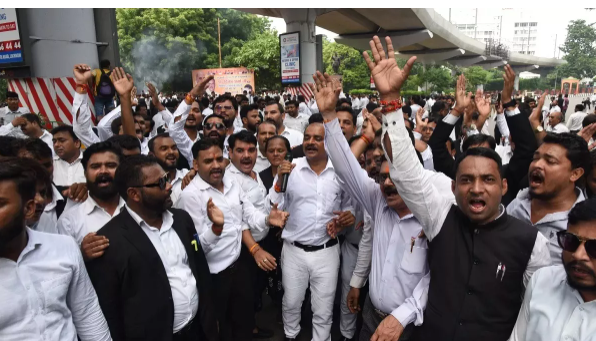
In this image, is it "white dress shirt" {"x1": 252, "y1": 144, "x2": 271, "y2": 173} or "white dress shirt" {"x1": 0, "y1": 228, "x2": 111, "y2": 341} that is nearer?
"white dress shirt" {"x1": 0, "y1": 228, "x2": 111, "y2": 341}

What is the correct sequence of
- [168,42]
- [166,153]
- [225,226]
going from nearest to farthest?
[225,226] < [166,153] < [168,42]

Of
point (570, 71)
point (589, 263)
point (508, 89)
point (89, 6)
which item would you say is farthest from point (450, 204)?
point (570, 71)

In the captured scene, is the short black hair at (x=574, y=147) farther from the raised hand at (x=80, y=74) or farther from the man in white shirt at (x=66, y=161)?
the raised hand at (x=80, y=74)

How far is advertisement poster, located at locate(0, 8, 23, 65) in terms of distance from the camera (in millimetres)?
5657

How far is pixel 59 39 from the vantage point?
19.8ft

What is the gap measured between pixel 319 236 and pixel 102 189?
1691 mm

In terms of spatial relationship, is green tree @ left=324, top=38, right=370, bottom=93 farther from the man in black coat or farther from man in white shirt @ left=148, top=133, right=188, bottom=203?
the man in black coat

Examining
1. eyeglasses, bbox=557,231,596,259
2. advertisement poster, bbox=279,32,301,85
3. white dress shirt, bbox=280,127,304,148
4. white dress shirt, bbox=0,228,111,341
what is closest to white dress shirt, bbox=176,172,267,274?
white dress shirt, bbox=0,228,111,341

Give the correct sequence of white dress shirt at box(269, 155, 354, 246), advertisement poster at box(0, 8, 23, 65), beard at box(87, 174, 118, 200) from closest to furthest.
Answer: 1. beard at box(87, 174, 118, 200)
2. white dress shirt at box(269, 155, 354, 246)
3. advertisement poster at box(0, 8, 23, 65)

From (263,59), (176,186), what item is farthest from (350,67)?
(176,186)

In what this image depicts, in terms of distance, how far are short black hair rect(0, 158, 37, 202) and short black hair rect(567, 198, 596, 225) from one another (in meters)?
2.31

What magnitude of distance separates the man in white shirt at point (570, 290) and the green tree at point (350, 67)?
36080 millimetres

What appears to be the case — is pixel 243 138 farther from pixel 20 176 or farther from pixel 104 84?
pixel 104 84

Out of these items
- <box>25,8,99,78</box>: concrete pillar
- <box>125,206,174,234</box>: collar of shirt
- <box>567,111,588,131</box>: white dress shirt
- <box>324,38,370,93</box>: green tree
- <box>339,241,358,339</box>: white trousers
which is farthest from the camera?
<box>324,38,370,93</box>: green tree
